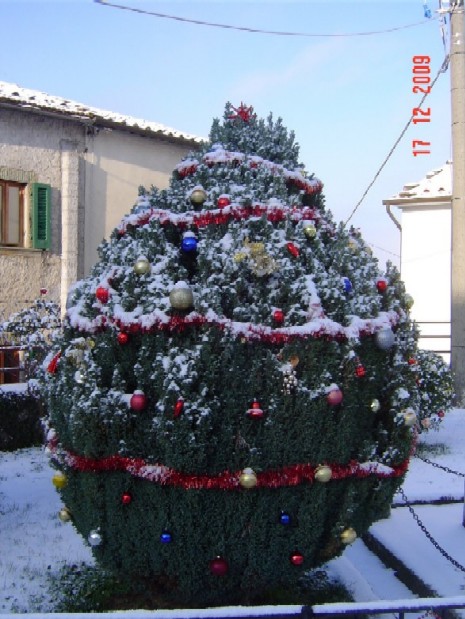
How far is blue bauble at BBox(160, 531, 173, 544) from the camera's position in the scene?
9.65 feet

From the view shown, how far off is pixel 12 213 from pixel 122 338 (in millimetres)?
10183

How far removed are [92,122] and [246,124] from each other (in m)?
10.2

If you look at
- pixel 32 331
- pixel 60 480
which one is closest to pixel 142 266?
pixel 60 480

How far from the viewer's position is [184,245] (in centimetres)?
310

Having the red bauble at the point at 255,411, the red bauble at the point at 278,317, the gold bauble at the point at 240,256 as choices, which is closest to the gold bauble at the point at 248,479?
the red bauble at the point at 255,411

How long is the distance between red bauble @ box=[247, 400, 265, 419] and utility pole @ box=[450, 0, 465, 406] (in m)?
8.70

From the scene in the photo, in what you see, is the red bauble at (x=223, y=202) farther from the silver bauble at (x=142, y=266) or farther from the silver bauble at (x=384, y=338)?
the silver bauble at (x=384, y=338)

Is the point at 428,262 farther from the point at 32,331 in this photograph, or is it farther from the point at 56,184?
the point at 32,331

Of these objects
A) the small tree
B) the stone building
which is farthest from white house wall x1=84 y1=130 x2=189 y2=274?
the small tree

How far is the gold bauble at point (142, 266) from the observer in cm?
304

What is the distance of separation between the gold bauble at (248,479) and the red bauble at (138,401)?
0.50m

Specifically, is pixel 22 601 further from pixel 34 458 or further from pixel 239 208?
pixel 34 458

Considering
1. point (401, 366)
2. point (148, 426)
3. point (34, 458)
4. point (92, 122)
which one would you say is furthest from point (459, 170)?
point (148, 426)

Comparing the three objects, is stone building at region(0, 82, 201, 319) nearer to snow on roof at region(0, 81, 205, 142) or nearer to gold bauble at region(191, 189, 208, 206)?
snow on roof at region(0, 81, 205, 142)
